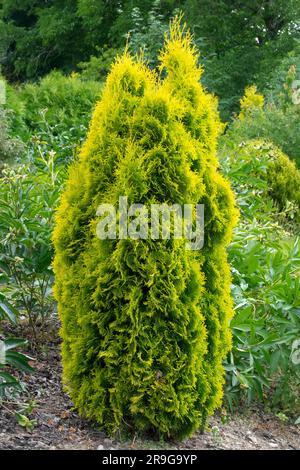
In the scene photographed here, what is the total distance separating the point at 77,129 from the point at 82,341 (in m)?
7.72

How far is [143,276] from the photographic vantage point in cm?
315

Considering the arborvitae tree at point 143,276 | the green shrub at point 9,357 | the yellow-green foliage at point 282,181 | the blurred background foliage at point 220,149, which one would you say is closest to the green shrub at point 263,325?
the blurred background foliage at point 220,149

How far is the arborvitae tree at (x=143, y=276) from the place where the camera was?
3.16 meters

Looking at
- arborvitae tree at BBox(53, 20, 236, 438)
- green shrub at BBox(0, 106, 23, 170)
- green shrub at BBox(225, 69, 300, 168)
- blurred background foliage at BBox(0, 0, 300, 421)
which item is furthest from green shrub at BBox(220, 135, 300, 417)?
green shrub at BBox(225, 69, 300, 168)

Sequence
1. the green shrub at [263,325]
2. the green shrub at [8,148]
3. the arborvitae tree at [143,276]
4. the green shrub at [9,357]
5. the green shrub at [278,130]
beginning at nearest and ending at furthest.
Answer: the arborvitae tree at [143,276] → the green shrub at [9,357] → the green shrub at [263,325] → the green shrub at [8,148] → the green shrub at [278,130]

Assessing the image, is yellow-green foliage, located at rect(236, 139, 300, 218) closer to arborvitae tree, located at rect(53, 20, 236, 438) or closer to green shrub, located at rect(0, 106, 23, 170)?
green shrub, located at rect(0, 106, 23, 170)

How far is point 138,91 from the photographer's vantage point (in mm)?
3340

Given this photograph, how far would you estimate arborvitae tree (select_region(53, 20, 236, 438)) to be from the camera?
3160 millimetres

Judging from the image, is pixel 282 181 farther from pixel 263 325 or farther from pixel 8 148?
pixel 263 325

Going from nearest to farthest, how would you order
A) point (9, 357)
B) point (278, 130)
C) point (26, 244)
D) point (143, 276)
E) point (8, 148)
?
point (143, 276) < point (9, 357) < point (26, 244) < point (8, 148) < point (278, 130)

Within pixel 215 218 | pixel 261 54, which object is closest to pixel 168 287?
pixel 215 218

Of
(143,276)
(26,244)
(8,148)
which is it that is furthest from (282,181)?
(143,276)

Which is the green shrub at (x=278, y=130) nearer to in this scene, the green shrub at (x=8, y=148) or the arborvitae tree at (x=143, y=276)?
the green shrub at (x=8, y=148)

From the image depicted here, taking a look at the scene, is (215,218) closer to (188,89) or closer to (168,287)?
(168,287)
